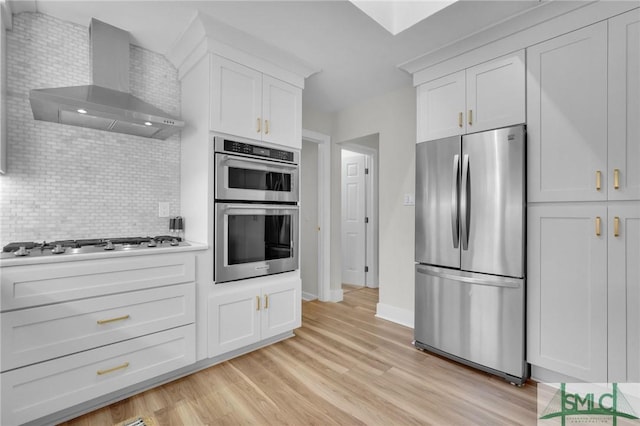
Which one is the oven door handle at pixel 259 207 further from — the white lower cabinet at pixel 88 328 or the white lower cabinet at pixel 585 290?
the white lower cabinet at pixel 585 290

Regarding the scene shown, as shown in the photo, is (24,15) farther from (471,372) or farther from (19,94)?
(471,372)

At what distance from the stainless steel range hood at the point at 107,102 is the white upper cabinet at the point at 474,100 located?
2.08m

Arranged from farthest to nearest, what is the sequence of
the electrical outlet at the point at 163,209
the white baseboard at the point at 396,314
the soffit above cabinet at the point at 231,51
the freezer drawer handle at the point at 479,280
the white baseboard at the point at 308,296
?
1. the white baseboard at the point at 308,296
2. the white baseboard at the point at 396,314
3. the electrical outlet at the point at 163,209
4. the soffit above cabinet at the point at 231,51
5. the freezer drawer handle at the point at 479,280

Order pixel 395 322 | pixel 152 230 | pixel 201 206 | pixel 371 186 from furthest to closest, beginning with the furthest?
pixel 371 186 → pixel 395 322 → pixel 152 230 → pixel 201 206

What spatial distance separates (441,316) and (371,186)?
2699mm

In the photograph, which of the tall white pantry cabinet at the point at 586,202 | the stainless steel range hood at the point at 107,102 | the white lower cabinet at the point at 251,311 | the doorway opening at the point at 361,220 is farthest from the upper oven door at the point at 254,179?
the doorway opening at the point at 361,220

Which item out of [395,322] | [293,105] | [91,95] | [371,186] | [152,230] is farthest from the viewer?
[371,186]

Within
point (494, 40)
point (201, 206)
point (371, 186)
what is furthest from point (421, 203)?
point (371, 186)

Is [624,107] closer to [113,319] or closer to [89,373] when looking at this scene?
[113,319]

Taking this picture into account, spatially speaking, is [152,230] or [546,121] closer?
[546,121]

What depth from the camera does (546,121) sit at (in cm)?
197

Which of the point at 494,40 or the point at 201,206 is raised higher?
the point at 494,40

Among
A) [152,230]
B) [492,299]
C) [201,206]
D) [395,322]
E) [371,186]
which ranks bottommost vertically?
[395,322]

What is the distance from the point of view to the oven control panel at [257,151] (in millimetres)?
2328
